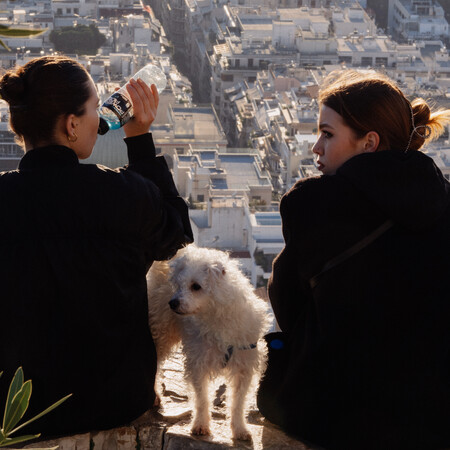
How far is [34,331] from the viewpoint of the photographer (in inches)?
91.7

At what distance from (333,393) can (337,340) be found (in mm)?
119

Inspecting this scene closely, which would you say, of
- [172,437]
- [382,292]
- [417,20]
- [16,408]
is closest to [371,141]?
[382,292]

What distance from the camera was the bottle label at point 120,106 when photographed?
8.46 ft

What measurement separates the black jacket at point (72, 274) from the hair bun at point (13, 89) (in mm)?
110

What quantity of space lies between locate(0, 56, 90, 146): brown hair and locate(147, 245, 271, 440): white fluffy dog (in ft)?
1.63

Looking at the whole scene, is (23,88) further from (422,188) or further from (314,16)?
(314,16)

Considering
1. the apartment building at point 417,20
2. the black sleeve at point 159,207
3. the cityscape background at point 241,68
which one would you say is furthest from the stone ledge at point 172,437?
the apartment building at point 417,20

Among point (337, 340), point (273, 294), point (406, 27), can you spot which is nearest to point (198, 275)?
Answer: point (273, 294)

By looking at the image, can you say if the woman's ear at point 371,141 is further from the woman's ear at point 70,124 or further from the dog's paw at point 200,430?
the dog's paw at point 200,430

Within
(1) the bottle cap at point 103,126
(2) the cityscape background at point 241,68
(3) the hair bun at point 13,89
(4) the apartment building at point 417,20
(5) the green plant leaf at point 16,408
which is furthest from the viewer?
(4) the apartment building at point 417,20

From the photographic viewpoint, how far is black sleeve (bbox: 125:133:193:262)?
2.39 meters

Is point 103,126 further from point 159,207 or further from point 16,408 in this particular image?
point 16,408

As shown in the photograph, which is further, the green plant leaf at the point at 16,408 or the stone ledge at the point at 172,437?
the stone ledge at the point at 172,437

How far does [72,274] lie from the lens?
2320 mm
